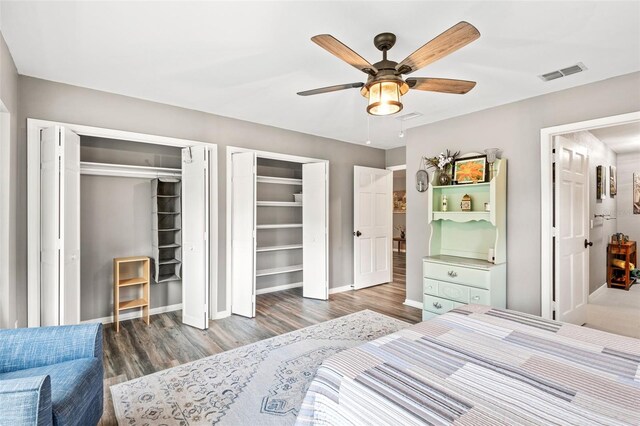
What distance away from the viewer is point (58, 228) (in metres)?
2.78

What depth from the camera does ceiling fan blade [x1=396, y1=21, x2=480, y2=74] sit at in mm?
1565

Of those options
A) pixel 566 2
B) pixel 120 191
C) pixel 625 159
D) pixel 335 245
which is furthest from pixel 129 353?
pixel 625 159

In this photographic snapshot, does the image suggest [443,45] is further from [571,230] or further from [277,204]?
[277,204]

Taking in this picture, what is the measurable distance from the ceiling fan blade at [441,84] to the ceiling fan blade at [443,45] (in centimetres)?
17

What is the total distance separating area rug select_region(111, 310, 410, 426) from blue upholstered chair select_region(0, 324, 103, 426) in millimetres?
484

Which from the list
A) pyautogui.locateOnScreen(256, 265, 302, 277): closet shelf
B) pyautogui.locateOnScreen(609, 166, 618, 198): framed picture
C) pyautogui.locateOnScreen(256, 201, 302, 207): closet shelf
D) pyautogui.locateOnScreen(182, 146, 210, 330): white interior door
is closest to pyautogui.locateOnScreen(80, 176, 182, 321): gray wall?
pyautogui.locateOnScreen(182, 146, 210, 330): white interior door

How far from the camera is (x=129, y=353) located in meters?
3.07

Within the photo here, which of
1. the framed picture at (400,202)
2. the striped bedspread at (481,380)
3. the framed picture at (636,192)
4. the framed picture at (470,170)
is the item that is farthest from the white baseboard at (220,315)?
the framed picture at (400,202)

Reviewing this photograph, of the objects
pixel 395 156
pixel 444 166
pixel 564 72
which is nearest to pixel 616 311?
pixel 444 166

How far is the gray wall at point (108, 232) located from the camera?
3797mm

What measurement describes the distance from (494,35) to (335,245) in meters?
3.78

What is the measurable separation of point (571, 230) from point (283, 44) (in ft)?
11.7

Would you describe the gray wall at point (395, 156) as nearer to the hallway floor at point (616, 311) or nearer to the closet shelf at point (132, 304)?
the hallway floor at point (616, 311)

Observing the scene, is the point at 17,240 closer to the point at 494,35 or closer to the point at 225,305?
the point at 225,305
